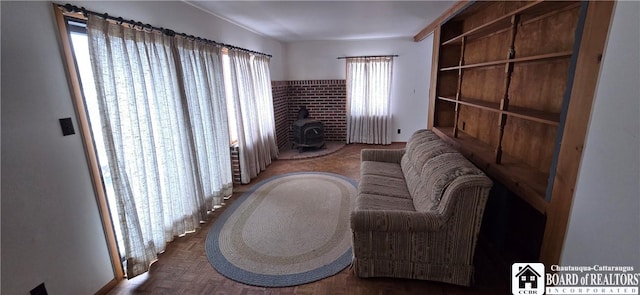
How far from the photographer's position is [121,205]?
1.92m

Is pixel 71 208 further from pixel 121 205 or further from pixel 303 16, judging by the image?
pixel 303 16

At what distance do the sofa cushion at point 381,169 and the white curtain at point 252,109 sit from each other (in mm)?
1719

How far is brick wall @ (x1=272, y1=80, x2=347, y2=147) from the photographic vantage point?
19.3 feet

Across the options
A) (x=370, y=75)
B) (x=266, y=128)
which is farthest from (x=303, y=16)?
(x=370, y=75)

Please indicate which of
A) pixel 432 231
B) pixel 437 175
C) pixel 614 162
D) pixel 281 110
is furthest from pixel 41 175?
pixel 281 110

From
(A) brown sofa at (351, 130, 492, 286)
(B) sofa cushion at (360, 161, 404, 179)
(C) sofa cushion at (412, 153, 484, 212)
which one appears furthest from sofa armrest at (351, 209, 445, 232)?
(B) sofa cushion at (360, 161, 404, 179)

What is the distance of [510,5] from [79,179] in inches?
134

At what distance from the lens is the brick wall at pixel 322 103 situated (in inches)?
232

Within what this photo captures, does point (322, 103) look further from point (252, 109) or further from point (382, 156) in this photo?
point (382, 156)

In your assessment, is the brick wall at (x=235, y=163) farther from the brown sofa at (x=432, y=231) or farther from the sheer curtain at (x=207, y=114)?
the brown sofa at (x=432, y=231)

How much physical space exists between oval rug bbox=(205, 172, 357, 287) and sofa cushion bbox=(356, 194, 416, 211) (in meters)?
0.45

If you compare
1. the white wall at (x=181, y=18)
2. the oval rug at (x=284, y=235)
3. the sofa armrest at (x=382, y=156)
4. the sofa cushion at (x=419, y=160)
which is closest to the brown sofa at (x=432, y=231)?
the sofa cushion at (x=419, y=160)

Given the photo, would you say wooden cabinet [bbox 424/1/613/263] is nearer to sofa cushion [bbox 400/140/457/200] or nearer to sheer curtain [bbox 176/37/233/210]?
sofa cushion [bbox 400/140/457/200]

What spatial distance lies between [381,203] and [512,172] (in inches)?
37.1
